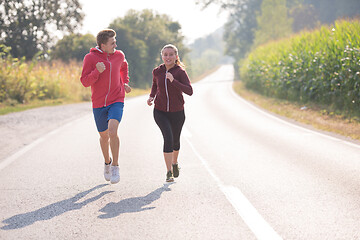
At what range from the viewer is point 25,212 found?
4273 millimetres

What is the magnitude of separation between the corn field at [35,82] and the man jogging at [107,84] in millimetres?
13556

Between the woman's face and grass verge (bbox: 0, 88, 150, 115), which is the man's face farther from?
grass verge (bbox: 0, 88, 150, 115)

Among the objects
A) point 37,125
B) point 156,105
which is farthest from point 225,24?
point 156,105

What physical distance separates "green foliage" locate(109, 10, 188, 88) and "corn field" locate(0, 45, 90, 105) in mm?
20367

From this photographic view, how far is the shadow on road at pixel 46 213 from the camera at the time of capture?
393 centimetres

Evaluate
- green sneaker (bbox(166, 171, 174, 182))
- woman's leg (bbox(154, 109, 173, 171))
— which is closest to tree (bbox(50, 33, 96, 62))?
woman's leg (bbox(154, 109, 173, 171))

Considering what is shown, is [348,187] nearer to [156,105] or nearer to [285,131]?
[156,105]

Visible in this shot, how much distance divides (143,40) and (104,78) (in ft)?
164

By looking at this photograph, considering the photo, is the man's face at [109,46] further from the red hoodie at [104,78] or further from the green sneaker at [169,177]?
the green sneaker at [169,177]

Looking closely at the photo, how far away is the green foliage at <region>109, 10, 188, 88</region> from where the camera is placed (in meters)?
48.0

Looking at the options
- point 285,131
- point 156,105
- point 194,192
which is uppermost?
point 156,105

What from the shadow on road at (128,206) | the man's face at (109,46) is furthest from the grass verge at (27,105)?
the shadow on road at (128,206)

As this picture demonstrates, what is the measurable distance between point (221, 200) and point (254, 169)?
71.8 inches

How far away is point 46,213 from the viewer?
13.9ft
